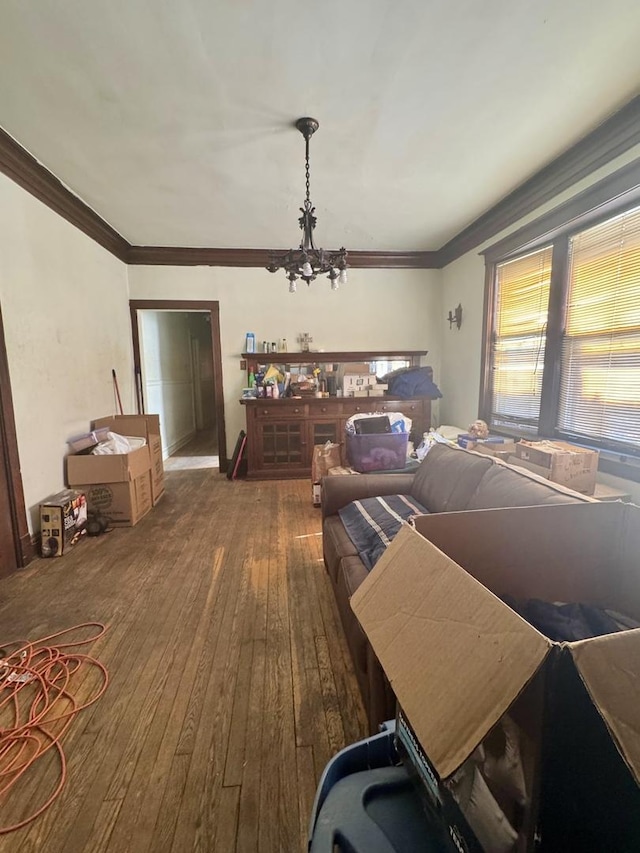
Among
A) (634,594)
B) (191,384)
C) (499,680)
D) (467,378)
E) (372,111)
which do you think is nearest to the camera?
(499,680)

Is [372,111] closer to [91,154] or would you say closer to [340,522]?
[91,154]

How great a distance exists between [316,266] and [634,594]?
2365 mm

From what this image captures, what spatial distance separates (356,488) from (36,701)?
1760mm

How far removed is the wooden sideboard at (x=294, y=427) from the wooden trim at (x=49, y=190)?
2188mm

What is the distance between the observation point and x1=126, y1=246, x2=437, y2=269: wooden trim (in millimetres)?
4410

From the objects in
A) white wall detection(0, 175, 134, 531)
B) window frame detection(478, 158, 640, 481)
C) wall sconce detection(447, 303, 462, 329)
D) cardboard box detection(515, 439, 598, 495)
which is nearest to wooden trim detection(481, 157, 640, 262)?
window frame detection(478, 158, 640, 481)

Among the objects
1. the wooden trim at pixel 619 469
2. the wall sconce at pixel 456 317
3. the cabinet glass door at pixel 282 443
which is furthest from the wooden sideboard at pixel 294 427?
the wooden trim at pixel 619 469

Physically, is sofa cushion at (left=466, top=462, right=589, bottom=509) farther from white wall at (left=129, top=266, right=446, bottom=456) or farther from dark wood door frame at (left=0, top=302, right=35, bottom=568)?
white wall at (left=129, top=266, right=446, bottom=456)

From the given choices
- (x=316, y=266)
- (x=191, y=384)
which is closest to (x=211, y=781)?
(x=316, y=266)

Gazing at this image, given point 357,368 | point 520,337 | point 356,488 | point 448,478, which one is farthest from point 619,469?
point 357,368

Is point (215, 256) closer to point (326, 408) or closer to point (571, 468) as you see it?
point (326, 408)

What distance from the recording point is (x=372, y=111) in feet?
6.90

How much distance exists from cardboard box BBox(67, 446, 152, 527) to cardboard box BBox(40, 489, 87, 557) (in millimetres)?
268

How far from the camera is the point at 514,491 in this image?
159 cm
